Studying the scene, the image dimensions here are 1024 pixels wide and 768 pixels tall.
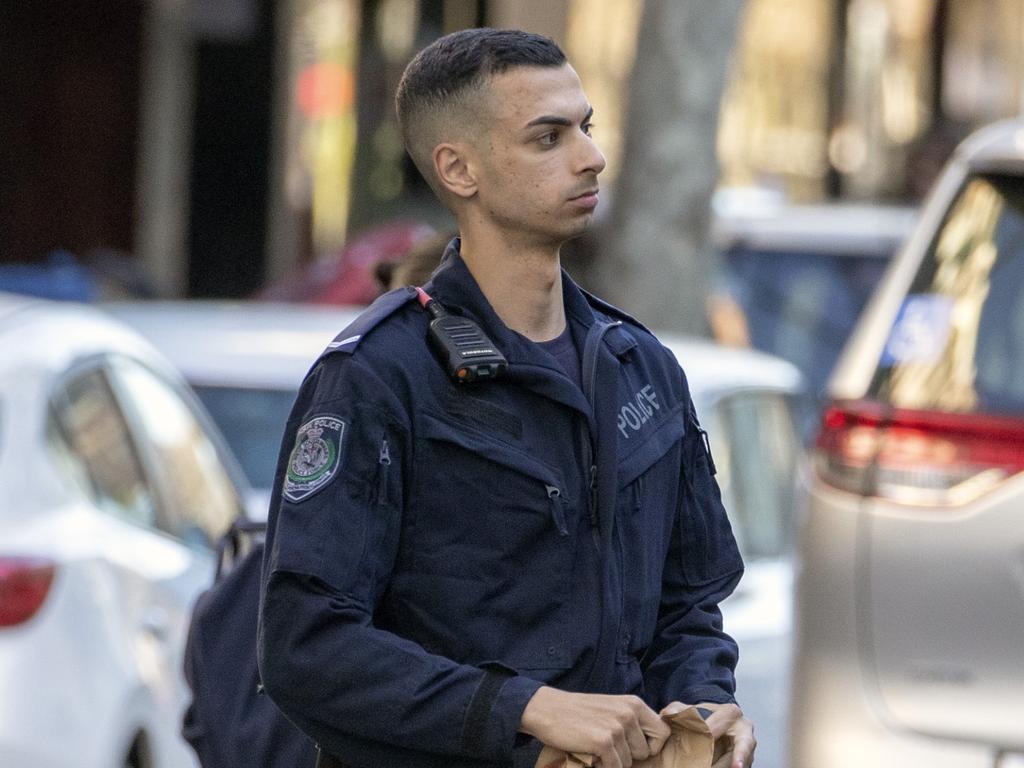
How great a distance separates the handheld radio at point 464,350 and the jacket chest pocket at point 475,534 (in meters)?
0.06

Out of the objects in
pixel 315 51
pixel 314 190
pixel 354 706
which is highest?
pixel 354 706

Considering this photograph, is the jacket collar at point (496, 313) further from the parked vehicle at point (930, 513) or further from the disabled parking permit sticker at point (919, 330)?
the disabled parking permit sticker at point (919, 330)

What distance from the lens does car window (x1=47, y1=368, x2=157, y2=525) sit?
5.20 meters

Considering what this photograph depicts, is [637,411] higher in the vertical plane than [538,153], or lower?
lower

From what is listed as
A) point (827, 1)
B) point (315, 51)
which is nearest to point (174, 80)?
point (315, 51)

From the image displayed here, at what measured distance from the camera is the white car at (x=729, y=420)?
6762mm

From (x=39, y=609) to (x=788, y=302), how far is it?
22.4 ft

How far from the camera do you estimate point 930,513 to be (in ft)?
14.7

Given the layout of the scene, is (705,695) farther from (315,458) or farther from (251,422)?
(251,422)

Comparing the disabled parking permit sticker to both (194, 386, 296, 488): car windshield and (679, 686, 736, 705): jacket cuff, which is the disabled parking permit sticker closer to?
(679, 686, 736, 705): jacket cuff

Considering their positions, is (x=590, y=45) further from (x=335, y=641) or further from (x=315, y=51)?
(x=335, y=641)

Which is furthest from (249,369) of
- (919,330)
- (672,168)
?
(672,168)

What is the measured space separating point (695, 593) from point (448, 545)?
44cm

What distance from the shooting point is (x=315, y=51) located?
19297mm
